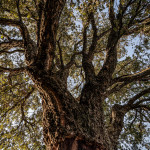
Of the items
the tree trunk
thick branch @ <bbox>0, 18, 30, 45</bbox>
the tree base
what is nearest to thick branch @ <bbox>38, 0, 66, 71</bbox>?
the tree trunk

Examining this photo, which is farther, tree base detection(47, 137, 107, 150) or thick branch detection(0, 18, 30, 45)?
thick branch detection(0, 18, 30, 45)

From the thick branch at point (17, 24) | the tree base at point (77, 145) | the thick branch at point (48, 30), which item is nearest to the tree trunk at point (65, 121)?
the tree base at point (77, 145)

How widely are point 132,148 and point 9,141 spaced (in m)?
6.91

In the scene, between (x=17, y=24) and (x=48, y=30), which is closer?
(x=48, y=30)

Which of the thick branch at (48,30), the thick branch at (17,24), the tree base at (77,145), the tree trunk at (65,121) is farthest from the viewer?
the thick branch at (17,24)

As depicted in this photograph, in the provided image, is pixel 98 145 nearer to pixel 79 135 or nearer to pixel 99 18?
pixel 79 135

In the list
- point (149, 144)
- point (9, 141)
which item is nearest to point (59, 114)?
point (9, 141)

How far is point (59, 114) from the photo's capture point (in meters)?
3.29

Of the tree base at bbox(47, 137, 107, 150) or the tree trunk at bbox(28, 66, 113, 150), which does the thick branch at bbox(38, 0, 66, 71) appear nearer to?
the tree trunk at bbox(28, 66, 113, 150)

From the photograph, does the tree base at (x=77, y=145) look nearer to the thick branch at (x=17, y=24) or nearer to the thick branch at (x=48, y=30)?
the thick branch at (x=48, y=30)

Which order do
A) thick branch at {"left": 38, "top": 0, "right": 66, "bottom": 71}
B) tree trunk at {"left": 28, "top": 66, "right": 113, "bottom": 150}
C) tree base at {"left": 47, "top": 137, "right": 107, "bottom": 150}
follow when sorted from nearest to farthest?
tree base at {"left": 47, "top": 137, "right": 107, "bottom": 150} → tree trunk at {"left": 28, "top": 66, "right": 113, "bottom": 150} → thick branch at {"left": 38, "top": 0, "right": 66, "bottom": 71}

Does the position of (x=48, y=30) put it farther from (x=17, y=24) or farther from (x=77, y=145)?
(x=77, y=145)

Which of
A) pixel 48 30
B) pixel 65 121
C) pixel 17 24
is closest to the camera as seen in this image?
pixel 65 121

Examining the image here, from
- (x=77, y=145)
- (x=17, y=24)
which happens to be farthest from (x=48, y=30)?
(x=77, y=145)
